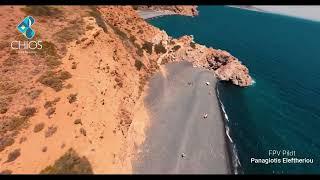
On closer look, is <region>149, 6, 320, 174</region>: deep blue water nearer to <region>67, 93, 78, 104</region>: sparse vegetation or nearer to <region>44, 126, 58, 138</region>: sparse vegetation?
<region>67, 93, 78, 104</region>: sparse vegetation

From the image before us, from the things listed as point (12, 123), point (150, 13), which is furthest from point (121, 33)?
point (150, 13)

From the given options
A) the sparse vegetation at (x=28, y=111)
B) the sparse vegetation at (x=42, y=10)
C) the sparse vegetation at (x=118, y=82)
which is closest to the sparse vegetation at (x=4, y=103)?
the sparse vegetation at (x=28, y=111)

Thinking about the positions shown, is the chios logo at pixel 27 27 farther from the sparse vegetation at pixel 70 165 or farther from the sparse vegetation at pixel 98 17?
the sparse vegetation at pixel 70 165

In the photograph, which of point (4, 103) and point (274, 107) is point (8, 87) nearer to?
point (4, 103)

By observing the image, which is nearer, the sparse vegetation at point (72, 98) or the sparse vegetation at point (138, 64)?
the sparse vegetation at point (72, 98)

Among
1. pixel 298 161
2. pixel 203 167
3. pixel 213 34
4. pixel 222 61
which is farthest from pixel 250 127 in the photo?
pixel 213 34

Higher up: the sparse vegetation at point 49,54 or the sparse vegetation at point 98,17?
the sparse vegetation at point 98,17
